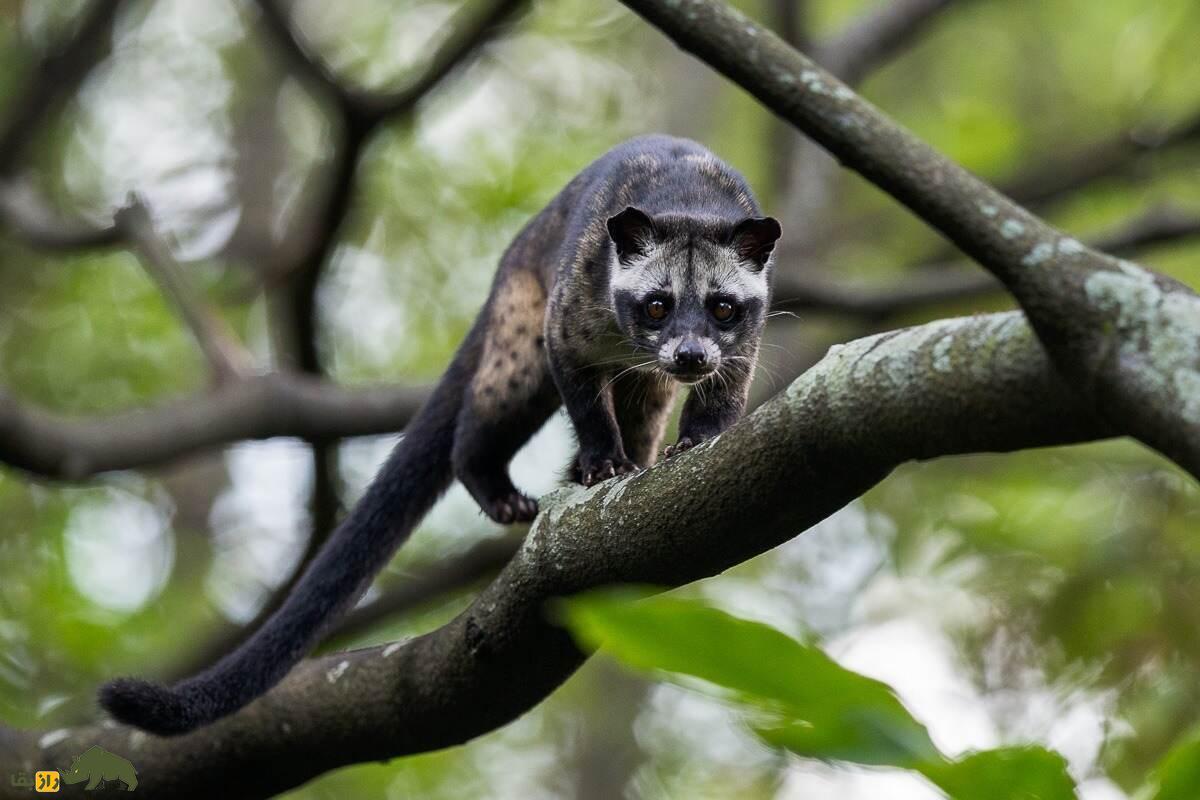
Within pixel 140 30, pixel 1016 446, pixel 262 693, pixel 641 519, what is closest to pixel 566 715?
pixel 140 30

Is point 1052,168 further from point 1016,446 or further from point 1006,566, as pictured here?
point 1016,446

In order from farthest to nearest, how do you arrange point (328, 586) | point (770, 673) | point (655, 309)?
point (328, 586) < point (655, 309) < point (770, 673)

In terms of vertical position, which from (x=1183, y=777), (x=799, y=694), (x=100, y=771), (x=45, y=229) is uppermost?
(x=45, y=229)

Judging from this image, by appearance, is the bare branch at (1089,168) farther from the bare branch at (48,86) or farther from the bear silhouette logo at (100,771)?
the bear silhouette logo at (100,771)

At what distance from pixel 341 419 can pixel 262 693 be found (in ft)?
10.5

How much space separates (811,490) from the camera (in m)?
3.49

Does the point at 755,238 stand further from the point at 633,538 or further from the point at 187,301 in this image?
the point at 187,301

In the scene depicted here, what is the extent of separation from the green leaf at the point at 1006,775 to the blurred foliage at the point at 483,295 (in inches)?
198

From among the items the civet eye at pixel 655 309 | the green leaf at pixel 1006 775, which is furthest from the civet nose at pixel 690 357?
the green leaf at pixel 1006 775

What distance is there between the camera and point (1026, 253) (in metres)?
2.83

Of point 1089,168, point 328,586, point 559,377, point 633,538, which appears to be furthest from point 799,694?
point 1089,168

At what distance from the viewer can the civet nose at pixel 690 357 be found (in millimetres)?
5504

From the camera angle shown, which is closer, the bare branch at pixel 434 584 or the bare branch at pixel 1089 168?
the bare branch at pixel 434 584

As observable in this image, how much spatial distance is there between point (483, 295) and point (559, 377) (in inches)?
233
